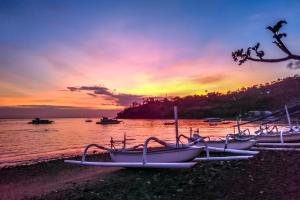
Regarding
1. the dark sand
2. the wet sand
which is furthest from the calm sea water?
the dark sand

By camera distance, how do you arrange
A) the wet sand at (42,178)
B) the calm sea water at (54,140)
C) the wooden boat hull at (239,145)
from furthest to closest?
the calm sea water at (54,140) → the wooden boat hull at (239,145) → the wet sand at (42,178)

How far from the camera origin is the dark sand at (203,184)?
520 inches

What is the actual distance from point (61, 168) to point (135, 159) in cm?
1081

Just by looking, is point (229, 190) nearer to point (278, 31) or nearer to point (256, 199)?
point (256, 199)

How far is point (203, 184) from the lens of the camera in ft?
48.5

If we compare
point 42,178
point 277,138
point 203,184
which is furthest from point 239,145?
point 42,178

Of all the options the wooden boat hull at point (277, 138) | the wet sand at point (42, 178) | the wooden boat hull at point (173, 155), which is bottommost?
the wet sand at point (42, 178)

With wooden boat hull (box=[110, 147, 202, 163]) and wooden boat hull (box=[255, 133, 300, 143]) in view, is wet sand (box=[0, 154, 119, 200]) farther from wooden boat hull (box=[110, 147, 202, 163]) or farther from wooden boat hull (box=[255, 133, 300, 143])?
wooden boat hull (box=[255, 133, 300, 143])

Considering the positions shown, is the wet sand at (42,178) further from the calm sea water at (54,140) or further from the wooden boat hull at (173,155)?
the calm sea water at (54,140)

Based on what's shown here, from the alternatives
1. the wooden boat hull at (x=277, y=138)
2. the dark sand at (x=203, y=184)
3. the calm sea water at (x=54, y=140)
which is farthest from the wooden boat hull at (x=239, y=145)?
the calm sea water at (x=54, y=140)

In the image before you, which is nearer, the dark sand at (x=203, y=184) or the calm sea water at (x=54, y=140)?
the dark sand at (x=203, y=184)

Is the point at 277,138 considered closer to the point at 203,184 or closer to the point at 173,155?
the point at 173,155

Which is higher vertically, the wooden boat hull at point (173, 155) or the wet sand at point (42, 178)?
the wooden boat hull at point (173, 155)

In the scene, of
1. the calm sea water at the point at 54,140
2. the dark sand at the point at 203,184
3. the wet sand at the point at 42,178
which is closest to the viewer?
the dark sand at the point at 203,184
